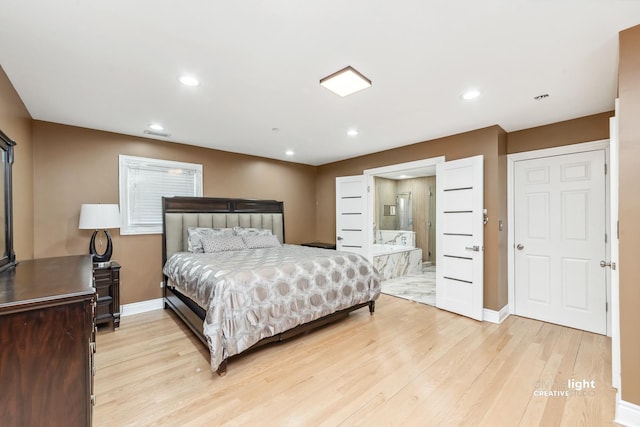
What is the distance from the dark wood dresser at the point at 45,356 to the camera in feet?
3.75

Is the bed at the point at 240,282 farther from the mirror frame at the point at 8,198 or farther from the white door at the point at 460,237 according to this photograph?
the mirror frame at the point at 8,198

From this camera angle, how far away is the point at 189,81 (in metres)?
2.29

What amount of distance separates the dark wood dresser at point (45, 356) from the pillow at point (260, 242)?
2894 mm

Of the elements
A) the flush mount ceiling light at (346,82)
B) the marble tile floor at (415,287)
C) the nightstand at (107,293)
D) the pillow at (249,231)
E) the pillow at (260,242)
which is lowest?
the marble tile floor at (415,287)

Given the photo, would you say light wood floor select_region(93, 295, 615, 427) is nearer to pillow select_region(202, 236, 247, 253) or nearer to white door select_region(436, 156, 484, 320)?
white door select_region(436, 156, 484, 320)

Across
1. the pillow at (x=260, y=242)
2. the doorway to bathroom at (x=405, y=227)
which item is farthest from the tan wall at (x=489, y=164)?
the pillow at (x=260, y=242)

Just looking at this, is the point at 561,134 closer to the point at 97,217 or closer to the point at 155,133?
the point at 155,133

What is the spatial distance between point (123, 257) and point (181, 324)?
4.11ft

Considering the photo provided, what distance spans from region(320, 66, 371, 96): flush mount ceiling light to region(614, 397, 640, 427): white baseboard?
9.09 feet

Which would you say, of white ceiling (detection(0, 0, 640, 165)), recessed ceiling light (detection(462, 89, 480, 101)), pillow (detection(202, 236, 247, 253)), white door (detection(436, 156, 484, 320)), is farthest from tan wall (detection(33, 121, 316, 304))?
recessed ceiling light (detection(462, 89, 480, 101))

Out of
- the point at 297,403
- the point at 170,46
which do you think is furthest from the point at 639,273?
the point at 170,46

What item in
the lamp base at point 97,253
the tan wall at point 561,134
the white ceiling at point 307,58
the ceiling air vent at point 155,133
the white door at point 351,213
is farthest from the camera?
the white door at point 351,213

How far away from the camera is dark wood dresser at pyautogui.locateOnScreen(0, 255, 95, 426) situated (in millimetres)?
1144

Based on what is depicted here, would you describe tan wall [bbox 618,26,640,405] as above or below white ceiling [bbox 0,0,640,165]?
below
